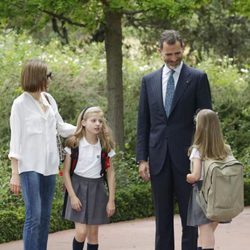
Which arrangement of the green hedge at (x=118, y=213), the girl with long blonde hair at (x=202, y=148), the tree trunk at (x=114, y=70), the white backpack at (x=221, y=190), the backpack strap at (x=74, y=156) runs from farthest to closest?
the tree trunk at (x=114, y=70) → the green hedge at (x=118, y=213) → the backpack strap at (x=74, y=156) → the girl with long blonde hair at (x=202, y=148) → the white backpack at (x=221, y=190)

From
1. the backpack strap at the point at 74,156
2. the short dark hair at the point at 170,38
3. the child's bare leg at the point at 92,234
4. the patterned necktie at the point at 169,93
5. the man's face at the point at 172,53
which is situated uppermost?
the short dark hair at the point at 170,38

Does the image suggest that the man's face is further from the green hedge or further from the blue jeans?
the green hedge

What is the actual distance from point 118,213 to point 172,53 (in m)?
4.88

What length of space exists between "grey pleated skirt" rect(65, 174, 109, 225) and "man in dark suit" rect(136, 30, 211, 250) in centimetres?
47

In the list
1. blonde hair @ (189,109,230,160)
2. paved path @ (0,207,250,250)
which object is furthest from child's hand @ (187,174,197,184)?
paved path @ (0,207,250,250)

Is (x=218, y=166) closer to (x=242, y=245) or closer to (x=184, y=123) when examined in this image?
(x=184, y=123)

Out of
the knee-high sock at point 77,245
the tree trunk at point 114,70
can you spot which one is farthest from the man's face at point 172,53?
the tree trunk at point 114,70

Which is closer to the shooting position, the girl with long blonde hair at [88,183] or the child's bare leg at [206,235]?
the child's bare leg at [206,235]

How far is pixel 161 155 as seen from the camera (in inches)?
274

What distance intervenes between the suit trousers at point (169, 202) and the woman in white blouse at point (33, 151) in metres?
0.88

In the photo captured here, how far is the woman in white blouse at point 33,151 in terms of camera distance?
6.79 metres

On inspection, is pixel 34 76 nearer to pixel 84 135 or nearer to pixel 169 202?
pixel 84 135

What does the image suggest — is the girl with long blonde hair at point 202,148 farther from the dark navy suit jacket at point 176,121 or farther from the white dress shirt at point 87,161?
the white dress shirt at point 87,161

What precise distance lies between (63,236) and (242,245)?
223cm
